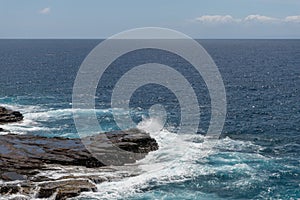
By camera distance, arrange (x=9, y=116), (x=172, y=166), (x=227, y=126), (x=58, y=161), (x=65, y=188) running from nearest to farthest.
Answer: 1. (x=65, y=188)
2. (x=58, y=161)
3. (x=172, y=166)
4. (x=227, y=126)
5. (x=9, y=116)

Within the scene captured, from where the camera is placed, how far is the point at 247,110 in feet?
332

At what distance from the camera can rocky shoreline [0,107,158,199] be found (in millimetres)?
51156

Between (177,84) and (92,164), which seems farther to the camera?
(177,84)

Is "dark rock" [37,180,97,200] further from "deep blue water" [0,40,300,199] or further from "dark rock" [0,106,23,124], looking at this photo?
"dark rock" [0,106,23,124]

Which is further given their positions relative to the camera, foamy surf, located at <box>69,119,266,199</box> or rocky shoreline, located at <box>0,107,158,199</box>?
foamy surf, located at <box>69,119,266,199</box>

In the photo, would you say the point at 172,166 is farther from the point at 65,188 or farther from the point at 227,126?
the point at 227,126

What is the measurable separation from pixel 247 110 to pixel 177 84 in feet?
165

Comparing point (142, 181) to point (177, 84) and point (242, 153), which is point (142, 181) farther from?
point (177, 84)

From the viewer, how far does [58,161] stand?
5997 centimetres

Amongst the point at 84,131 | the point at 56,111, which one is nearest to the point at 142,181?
the point at 84,131

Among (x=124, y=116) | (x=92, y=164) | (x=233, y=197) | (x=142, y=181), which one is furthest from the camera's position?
(x=124, y=116)

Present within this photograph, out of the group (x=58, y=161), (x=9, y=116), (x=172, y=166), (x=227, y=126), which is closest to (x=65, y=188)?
(x=58, y=161)

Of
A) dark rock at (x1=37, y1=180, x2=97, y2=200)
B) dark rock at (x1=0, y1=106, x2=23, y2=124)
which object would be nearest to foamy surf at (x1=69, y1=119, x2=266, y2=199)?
dark rock at (x1=37, y1=180, x2=97, y2=200)

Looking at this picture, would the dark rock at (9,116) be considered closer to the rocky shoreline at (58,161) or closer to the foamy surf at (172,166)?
the rocky shoreline at (58,161)
